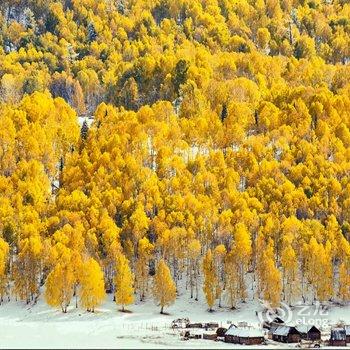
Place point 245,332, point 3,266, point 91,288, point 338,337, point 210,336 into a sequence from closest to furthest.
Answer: point 338,337
point 245,332
point 210,336
point 91,288
point 3,266

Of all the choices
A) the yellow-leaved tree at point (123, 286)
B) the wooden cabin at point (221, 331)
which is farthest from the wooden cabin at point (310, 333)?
the yellow-leaved tree at point (123, 286)

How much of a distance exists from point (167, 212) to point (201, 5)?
312ft

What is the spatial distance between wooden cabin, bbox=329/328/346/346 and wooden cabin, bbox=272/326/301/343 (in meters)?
3.14

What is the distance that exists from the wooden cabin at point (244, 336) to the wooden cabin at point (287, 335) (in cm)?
146

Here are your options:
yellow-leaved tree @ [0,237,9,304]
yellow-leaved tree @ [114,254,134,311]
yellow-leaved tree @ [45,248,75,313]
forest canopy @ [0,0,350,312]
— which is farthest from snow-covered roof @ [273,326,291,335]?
yellow-leaved tree @ [0,237,9,304]

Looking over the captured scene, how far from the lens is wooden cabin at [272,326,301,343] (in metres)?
79.6

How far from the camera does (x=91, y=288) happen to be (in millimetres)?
94125

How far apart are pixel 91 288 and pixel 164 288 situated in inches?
310

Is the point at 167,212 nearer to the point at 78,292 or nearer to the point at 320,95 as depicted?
the point at 78,292

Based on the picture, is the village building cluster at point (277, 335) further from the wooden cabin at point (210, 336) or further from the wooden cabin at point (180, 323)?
the wooden cabin at point (180, 323)

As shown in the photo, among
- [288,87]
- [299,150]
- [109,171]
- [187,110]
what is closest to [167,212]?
[109,171]

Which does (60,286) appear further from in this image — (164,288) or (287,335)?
(287,335)

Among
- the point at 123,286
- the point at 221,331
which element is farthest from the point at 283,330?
the point at 123,286

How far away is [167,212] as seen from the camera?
364 feet
